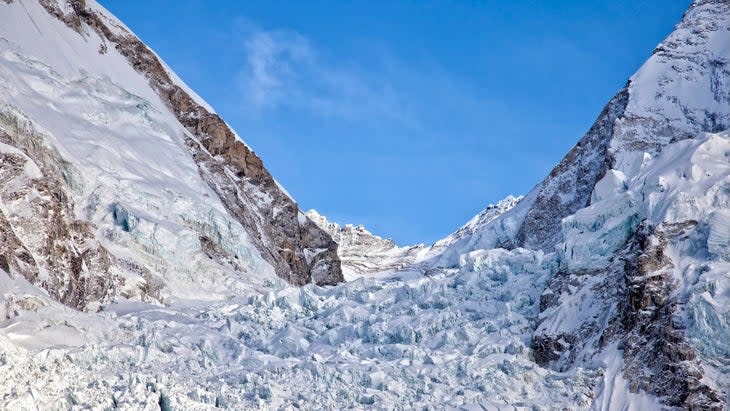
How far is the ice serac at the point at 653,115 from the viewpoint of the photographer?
92.8 m

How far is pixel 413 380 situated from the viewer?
44.2 metres

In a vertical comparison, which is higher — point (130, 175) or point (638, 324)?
point (130, 175)

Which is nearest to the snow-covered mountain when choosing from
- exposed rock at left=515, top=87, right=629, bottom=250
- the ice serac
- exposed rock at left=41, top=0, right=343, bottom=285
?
exposed rock at left=41, top=0, right=343, bottom=285

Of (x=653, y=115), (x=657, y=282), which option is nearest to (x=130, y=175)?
(x=657, y=282)

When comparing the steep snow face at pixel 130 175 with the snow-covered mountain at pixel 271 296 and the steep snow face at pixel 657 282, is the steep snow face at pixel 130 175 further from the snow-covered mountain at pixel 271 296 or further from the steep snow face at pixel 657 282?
the steep snow face at pixel 657 282

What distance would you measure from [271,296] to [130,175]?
19089mm

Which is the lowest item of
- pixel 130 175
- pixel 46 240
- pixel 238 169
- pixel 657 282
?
pixel 46 240

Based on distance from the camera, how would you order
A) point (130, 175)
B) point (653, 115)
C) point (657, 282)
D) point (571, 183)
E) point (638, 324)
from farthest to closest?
point (571, 183), point (653, 115), point (130, 175), point (657, 282), point (638, 324)

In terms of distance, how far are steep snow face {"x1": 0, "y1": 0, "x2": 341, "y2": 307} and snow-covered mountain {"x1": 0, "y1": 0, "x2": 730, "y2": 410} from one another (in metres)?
0.21

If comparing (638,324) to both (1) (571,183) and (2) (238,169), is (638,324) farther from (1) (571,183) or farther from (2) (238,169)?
(1) (571,183)

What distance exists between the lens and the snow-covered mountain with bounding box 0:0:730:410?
4150 cm

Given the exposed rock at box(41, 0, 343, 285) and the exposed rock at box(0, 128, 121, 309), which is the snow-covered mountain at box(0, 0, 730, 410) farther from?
the exposed rock at box(41, 0, 343, 285)

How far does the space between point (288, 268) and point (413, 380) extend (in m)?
45.2

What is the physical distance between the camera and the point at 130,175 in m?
70.2
